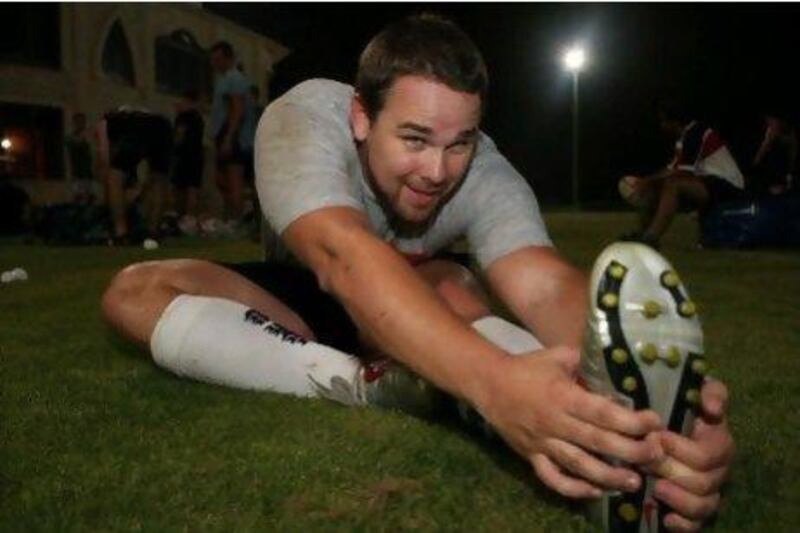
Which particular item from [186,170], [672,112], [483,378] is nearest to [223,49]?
[186,170]

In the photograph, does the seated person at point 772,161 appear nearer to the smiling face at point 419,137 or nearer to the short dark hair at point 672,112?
the short dark hair at point 672,112

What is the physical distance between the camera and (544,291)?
2.15 m

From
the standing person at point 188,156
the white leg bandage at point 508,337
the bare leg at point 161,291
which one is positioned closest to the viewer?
the white leg bandage at point 508,337

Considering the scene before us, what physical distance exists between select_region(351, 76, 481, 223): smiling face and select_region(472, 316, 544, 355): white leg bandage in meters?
0.37

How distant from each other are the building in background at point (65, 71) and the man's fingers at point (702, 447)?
17739 millimetres

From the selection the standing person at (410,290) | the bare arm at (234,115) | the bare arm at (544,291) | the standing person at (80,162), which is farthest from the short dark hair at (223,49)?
the bare arm at (544,291)

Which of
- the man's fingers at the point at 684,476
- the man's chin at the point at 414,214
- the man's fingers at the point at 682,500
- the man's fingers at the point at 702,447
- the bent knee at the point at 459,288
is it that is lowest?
Answer: the man's fingers at the point at 682,500

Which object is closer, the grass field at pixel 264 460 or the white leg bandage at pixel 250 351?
the grass field at pixel 264 460

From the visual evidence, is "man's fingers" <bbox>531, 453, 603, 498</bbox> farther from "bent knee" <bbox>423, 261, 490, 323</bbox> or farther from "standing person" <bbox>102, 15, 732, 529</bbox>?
"bent knee" <bbox>423, 261, 490, 323</bbox>

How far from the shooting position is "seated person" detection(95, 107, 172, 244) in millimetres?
8859

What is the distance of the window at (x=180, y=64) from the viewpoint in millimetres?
25234

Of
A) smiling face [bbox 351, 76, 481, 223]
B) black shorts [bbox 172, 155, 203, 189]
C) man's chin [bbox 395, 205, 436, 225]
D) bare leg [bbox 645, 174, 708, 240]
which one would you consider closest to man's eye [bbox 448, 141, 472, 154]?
smiling face [bbox 351, 76, 481, 223]

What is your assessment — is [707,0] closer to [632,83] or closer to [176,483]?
[632,83]

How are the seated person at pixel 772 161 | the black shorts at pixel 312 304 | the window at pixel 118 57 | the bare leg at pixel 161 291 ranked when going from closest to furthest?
the bare leg at pixel 161 291
the black shorts at pixel 312 304
the seated person at pixel 772 161
the window at pixel 118 57
